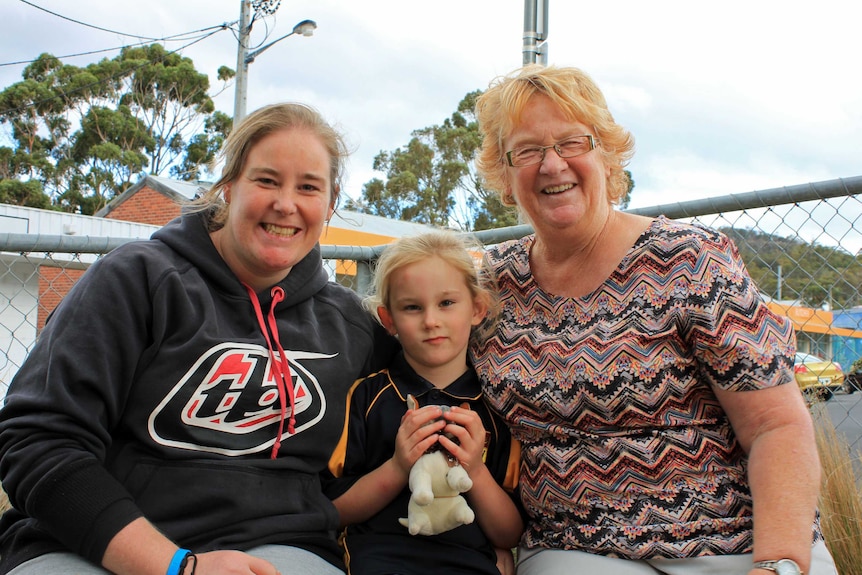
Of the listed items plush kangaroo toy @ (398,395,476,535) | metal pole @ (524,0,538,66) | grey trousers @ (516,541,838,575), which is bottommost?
grey trousers @ (516,541,838,575)

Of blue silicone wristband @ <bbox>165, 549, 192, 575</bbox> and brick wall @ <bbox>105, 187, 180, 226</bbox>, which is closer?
blue silicone wristband @ <bbox>165, 549, 192, 575</bbox>

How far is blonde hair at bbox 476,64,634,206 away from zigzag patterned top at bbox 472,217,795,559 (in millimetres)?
293

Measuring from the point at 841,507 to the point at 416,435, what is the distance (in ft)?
4.92

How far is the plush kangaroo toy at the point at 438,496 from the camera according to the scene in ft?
5.99

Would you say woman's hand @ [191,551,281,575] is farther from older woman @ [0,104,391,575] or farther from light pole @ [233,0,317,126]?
light pole @ [233,0,317,126]

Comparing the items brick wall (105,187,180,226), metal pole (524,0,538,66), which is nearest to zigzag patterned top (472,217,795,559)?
metal pole (524,0,538,66)

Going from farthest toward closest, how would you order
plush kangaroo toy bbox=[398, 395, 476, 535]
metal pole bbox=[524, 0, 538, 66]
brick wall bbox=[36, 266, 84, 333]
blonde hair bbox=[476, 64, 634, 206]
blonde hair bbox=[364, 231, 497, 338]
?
brick wall bbox=[36, 266, 84, 333], metal pole bbox=[524, 0, 538, 66], blonde hair bbox=[364, 231, 497, 338], blonde hair bbox=[476, 64, 634, 206], plush kangaroo toy bbox=[398, 395, 476, 535]

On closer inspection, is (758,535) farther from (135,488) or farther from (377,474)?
(135,488)

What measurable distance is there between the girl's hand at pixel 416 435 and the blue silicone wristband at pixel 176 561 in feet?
2.00

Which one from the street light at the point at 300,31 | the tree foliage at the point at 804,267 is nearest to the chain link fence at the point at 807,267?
the tree foliage at the point at 804,267

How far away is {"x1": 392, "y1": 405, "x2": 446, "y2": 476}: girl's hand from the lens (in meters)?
1.89

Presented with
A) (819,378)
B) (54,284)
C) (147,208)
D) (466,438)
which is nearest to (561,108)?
(466,438)

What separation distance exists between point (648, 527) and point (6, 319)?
1048 cm

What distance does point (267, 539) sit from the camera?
1791 millimetres
